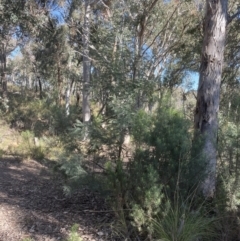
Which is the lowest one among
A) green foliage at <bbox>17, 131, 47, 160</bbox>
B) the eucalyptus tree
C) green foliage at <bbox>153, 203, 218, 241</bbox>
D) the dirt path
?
the dirt path

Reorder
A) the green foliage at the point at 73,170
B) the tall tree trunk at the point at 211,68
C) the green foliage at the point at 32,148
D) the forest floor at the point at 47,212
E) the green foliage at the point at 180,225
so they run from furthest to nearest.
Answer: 1. the green foliage at the point at 32,148
2. the tall tree trunk at the point at 211,68
3. the green foliage at the point at 73,170
4. the forest floor at the point at 47,212
5. the green foliage at the point at 180,225

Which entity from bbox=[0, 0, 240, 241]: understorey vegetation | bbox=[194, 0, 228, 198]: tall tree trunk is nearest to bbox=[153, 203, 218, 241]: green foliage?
bbox=[0, 0, 240, 241]: understorey vegetation

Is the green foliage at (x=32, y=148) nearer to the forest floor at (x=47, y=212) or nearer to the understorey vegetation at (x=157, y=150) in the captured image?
the forest floor at (x=47, y=212)

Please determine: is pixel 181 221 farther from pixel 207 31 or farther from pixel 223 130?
pixel 207 31

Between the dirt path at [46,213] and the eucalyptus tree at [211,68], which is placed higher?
the eucalyptus tree at [211,68]

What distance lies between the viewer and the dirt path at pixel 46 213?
4.07 metres

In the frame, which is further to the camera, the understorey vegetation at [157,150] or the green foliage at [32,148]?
the green foliage at [32,148]

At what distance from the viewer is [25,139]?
10.8 m

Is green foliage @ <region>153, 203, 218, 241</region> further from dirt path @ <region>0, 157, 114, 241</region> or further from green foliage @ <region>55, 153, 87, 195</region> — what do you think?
green foliage @ <region>55, 153, 87, 195</region>

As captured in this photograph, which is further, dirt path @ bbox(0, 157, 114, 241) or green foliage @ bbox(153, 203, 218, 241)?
dirt path @ bbox(0, 157, 114, 241)

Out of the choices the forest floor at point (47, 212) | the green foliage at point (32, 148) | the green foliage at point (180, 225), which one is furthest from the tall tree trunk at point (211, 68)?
the green foliage at point (32, 148)

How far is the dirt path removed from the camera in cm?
407

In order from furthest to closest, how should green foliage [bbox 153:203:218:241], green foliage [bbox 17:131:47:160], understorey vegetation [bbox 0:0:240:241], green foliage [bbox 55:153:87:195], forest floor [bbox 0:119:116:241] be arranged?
1. green foliage [bbox 17:131:47:160]
2. green foliage [bbox 55:153:87:195]
3. forest floor [bbox 0:119:116:241]
4. understorey vegetation [bbox 0:0:240:241]
5. green foliage [bbox 153:203:218:241]

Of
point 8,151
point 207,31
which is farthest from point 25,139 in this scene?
point 207,31
